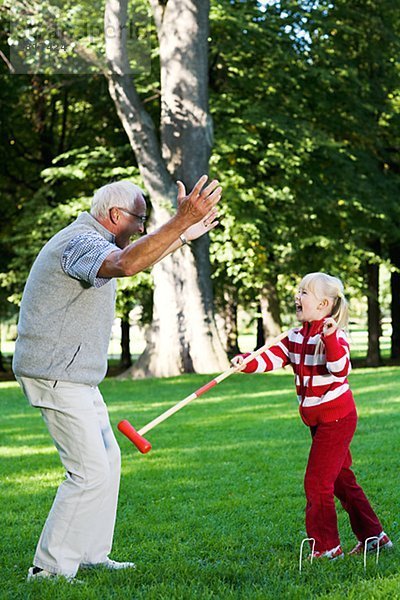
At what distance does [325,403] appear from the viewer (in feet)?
16.5

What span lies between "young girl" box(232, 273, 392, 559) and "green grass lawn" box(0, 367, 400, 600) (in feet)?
0.64

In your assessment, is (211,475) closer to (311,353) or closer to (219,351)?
(311,353)

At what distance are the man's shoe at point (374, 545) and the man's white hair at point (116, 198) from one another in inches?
82.3

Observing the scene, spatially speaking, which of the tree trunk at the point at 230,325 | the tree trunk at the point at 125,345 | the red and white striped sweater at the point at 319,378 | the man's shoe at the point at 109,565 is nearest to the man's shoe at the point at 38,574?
the man's shoe at the point at 109,565

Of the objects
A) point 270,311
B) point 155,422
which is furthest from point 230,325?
point 155,422

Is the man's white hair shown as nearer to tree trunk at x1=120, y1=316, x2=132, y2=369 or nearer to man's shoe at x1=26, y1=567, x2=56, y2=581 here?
man's shoe at x1=26, y1=567, x2=56, y2=581

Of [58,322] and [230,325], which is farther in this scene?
[230,325]

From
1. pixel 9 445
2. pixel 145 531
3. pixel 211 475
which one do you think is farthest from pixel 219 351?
pixel 145 531

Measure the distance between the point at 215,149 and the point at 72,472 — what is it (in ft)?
58.6

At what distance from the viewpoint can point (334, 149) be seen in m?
23.0

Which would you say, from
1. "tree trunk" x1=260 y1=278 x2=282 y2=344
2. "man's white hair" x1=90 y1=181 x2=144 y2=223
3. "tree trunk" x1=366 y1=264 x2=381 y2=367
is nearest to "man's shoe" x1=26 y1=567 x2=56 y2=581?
"man's white hair" x1=90 y1=181 x2=144 y2=223

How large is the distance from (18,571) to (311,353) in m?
1.83

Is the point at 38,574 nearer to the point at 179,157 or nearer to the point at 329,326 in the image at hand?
the point at 329,326

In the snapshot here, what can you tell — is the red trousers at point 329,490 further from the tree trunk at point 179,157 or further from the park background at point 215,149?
the tree trunk at point 179,157
